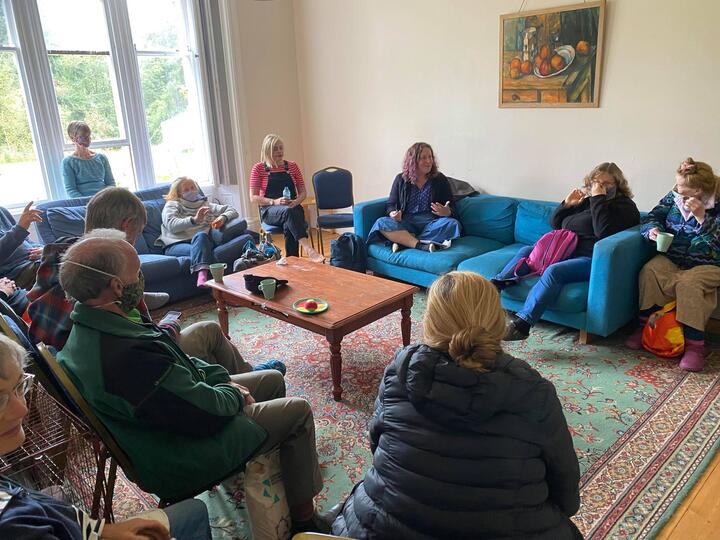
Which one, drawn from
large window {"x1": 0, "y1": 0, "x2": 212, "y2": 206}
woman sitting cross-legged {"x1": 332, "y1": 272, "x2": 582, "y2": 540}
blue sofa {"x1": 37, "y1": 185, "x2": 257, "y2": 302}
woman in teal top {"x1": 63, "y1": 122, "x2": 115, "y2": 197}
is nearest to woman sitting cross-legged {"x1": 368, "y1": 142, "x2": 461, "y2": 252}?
blue sofa {"x1": 37, "y1": 185, "x2": 257, "y2": 302}

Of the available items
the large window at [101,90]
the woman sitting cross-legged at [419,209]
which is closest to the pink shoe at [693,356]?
the woman sitting cross-legged at [419,209]

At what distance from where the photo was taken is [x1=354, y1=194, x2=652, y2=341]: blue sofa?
10.2ft

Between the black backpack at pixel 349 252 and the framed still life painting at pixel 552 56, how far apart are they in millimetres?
1602

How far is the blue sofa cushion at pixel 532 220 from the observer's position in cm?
394

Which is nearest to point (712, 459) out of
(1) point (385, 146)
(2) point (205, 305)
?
(2) point (205, 305)

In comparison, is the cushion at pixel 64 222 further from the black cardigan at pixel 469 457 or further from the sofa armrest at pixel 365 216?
the black cardigan at pixel 469 457

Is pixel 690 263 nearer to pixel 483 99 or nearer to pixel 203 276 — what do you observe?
pixel 483 99

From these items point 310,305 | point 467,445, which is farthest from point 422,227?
point 467,445

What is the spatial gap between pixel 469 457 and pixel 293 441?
77cm

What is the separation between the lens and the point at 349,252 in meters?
4.31

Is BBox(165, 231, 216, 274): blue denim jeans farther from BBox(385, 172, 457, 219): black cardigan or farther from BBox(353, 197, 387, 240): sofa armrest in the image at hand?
BBox(385, 172, 457, 219): black cardigan

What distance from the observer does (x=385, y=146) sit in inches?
213

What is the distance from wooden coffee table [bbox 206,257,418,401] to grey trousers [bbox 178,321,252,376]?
0.49m

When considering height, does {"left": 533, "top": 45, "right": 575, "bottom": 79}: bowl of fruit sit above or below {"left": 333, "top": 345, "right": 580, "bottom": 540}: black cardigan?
above
